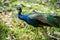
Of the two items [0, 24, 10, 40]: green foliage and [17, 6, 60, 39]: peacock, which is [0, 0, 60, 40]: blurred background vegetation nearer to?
[0, 24, 10, 40]: green foliage

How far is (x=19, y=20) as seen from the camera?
639 centimetres

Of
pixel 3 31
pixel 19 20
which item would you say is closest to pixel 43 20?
pixel 3 31

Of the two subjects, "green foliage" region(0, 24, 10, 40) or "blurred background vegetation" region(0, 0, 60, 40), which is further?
"blurred background vegetation" region(0, 0, 60, 40)

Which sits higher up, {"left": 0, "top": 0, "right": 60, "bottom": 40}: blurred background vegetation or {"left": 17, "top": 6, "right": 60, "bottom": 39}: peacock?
{"left": 17, "top": 6, "right": 60, "bottom": 39}: peacock

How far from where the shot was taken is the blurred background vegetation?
18.7 ft

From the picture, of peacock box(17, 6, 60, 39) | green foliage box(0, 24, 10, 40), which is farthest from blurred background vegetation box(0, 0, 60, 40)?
peacock box(17, 6, 60, 39)

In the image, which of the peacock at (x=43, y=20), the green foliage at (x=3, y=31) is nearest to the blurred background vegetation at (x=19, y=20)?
the green foliage at (x=3, y=31)

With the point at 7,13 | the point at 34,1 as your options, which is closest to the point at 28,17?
the point at 7,13

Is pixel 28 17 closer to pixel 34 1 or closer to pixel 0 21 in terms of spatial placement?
pixel 0 21

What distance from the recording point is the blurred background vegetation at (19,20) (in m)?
5.71

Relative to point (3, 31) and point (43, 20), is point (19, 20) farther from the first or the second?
point (43, 20)

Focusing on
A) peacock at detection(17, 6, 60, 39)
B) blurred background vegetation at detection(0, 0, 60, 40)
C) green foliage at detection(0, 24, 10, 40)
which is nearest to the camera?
peacock at detection(17, 6, 60, 39)

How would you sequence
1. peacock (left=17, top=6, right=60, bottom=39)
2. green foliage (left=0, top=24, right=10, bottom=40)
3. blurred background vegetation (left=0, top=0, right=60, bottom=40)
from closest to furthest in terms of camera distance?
peacock (left=17, top=6, right=60, bottom=39), green foliage (left=0, top=24, right=10, bottom=40), blurred background vegetation (left=0, top=0, right=60, bottom=40)

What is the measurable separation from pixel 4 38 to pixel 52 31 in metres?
1.11
